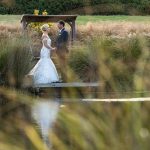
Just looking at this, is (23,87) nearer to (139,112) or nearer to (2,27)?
(139,112)

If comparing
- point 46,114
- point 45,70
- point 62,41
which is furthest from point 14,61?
point 46,114

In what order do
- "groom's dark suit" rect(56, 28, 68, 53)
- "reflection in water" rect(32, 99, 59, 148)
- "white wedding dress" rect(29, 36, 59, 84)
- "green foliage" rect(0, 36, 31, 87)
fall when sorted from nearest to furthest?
1. "reflection in water" rect(32, 99, 59, 148)
2. "green foliage" rect(0, 36, 31, 87)
3. "white wedding dress" rect(29, 36, 59, 84)
4. "groom's dark suit" rect(56, 28, 68, 53)

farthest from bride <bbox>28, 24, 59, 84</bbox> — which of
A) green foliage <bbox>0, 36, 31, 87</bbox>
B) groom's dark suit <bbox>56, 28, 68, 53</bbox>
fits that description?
green foliage <bbox>0, 36, 31, 87</bbox>

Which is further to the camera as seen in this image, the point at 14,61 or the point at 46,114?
the point at 14,61

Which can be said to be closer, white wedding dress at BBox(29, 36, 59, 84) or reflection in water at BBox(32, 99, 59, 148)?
reflection in water at BBox(32, 99, 59, 148)

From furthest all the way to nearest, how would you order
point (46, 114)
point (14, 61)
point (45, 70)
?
point (45, 70) < point (14, 61) < point (46, 114)

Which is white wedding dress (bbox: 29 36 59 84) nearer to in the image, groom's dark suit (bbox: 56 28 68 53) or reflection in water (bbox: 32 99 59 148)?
groom's dark suit (bbox: 56 28 68 53)

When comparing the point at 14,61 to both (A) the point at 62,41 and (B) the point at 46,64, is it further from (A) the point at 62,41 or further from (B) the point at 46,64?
(A) the point at 62,41

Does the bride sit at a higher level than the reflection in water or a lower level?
lower

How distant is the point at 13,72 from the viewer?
12391 millimetres

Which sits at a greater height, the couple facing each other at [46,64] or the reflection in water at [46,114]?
the reflection in water at [46,114]

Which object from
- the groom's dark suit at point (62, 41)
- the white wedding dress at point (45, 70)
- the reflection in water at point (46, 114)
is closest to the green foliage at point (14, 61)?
the white wedding dress at point (45, 70)

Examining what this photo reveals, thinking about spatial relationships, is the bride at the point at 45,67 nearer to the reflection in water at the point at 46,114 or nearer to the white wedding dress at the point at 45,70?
the white wedding dress at the point at 45,70

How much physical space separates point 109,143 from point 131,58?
9.97 m
